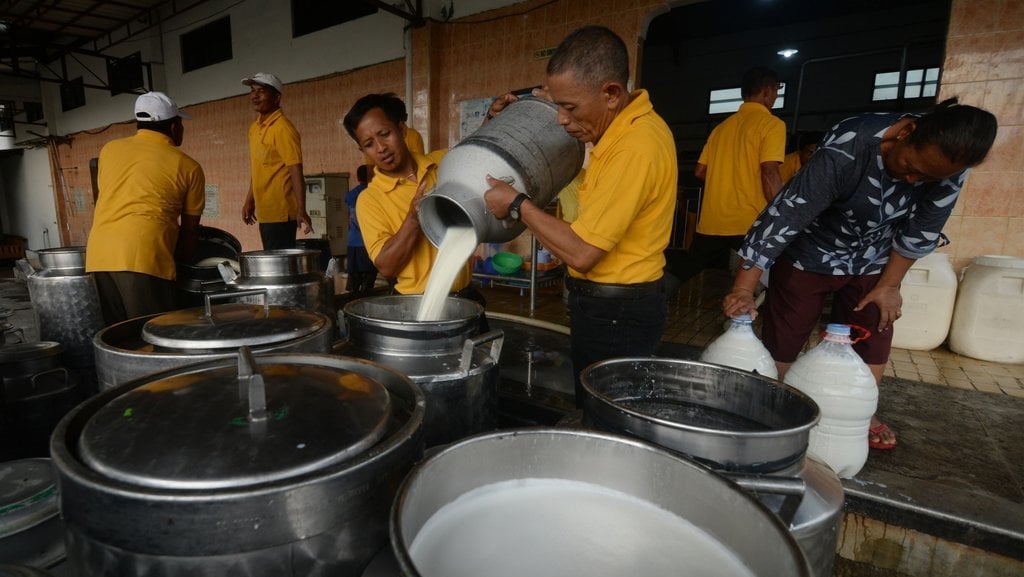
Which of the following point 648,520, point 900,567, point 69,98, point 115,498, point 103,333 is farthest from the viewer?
point 69,98

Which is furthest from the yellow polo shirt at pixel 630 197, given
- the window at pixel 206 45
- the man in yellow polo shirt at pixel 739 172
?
the window at pixel 206 45

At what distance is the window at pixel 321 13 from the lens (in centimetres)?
745

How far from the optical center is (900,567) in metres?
2.02

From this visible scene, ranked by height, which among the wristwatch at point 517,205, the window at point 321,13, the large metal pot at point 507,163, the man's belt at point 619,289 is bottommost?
the man's belt at point 619,289

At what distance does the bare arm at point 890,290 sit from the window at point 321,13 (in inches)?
290

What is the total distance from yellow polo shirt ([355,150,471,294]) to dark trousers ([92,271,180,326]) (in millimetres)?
1371

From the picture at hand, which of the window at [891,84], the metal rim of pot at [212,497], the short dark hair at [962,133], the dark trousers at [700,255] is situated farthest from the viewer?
the window at [891,84]

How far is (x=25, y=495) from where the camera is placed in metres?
0.93

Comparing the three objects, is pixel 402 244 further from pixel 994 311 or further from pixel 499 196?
pixel 994 311

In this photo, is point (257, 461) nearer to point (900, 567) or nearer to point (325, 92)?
point (900, 567)

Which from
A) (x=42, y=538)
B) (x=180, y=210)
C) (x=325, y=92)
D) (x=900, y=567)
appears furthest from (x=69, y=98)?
(x=900, y=567)

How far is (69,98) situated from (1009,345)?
853 inches

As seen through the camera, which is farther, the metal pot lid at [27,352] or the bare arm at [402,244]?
the bare arm at [402,244]

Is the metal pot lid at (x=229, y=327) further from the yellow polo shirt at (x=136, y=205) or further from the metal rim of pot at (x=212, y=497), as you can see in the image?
the yellow polo shirt at (x=136, y=205)
